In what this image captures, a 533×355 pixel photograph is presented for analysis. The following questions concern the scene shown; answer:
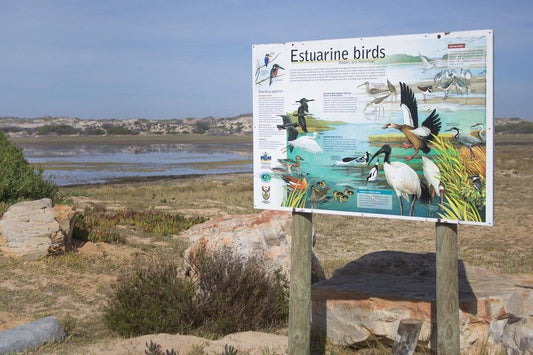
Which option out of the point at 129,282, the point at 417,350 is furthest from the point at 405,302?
the point at 129,282

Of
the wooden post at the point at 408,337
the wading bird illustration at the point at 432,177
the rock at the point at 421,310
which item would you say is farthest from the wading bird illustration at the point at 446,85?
the rock at the point at 421,310

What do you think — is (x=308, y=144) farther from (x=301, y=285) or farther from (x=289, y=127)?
(x=301, y=285)

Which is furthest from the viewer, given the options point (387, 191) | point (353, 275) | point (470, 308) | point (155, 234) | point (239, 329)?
point (155, 234)

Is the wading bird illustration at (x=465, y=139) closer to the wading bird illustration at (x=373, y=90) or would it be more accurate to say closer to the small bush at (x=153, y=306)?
the wading bird illustration at (x=373, y=90)

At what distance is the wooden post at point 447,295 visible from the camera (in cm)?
559

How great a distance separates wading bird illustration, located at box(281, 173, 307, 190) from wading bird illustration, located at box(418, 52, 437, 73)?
148 cm

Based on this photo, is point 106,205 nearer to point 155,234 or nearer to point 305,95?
point 155,234

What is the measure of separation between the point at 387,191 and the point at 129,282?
13.6 ft

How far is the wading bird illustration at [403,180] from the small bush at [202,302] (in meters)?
3.12

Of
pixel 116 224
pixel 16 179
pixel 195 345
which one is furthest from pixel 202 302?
pixel 116 224

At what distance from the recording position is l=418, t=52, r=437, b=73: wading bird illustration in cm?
534

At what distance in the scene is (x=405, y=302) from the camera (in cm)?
722

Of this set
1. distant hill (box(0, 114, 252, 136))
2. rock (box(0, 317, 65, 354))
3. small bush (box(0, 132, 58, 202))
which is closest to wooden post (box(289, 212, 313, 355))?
rock (box(0, 317, 65, 354))

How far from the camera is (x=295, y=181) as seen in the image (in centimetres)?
605
